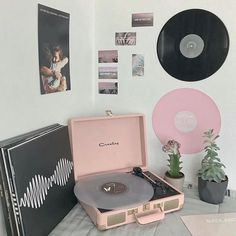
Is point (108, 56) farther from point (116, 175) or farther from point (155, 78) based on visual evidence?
point (116, 175)

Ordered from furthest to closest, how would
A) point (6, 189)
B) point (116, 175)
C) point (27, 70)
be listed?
point (116, 175)
point (27, 70)
point (6, 189)

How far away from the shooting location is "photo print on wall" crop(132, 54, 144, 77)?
3.82ft

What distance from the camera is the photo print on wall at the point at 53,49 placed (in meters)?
0.89

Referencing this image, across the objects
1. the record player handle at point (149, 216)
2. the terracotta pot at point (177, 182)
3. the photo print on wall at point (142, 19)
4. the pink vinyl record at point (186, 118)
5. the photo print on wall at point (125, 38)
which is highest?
the photo print on wall at point (142, 19)

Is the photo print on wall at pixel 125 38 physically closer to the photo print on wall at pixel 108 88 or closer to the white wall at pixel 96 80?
the white wall at pixel 96 80

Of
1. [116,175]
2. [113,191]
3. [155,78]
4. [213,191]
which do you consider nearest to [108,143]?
[116,175]

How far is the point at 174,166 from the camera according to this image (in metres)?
1.10

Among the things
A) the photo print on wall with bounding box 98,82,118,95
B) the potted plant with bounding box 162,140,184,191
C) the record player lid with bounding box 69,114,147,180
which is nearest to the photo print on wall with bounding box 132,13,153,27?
the photo print on wall with bounding box 98,82,118,95

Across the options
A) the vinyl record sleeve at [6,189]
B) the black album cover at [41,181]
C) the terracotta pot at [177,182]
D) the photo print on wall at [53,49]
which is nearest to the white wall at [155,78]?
the terracotta pot at [177,182]

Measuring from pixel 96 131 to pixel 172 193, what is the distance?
1.26 feet

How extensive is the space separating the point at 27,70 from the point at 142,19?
0.55 metres

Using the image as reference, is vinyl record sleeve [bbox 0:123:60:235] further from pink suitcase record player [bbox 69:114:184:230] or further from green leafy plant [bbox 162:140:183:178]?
green leafy plant [bbox 162:140:183:178]

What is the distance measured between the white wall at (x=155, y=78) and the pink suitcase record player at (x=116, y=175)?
0.31ft

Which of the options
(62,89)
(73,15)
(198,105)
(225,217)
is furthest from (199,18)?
(225,217)
